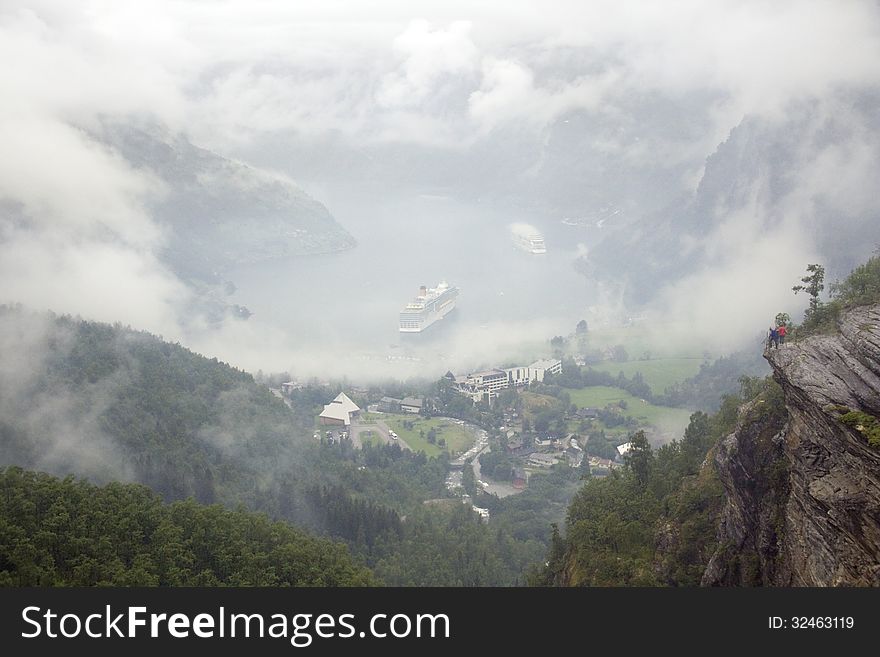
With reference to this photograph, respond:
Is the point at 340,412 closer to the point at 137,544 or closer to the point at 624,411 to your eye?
the point at 624,411

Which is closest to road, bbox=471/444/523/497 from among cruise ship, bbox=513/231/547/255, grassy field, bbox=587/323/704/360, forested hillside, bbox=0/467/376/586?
forested hillside, bbox=0/467/376/586

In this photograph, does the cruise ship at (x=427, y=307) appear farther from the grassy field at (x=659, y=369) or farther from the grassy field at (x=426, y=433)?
the grassy field at (x=426, y=433)

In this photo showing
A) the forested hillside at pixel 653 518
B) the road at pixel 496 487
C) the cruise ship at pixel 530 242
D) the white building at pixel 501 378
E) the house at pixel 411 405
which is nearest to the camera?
the forested hillside at pixel 653 518

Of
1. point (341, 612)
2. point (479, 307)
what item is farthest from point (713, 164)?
point (341, 612)

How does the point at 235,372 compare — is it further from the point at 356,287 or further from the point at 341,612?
the point at 356,287

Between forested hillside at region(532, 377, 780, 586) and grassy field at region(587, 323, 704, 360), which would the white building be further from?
forested hillside at region(532, 377, 780, 586)

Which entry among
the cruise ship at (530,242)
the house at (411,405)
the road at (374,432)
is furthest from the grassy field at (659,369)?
the cruise ship at (530,242)
